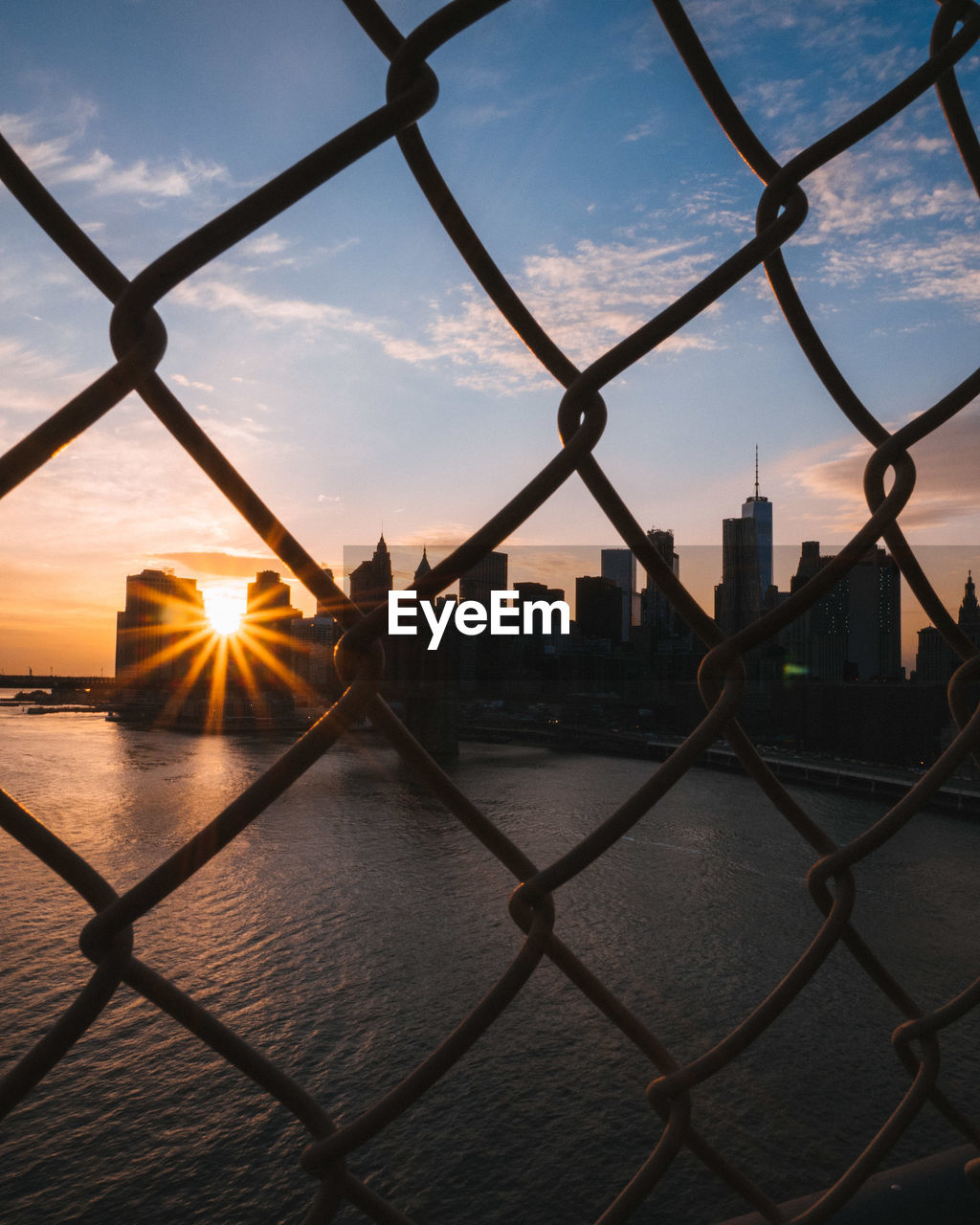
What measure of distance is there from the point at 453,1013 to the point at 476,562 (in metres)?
17.5

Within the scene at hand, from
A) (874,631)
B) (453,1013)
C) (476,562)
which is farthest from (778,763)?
(476,562)

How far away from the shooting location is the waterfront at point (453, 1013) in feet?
41.4

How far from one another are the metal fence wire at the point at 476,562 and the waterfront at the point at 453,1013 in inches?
549

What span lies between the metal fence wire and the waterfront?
1394cm

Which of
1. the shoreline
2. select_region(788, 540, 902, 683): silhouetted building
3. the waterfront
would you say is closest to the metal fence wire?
the waterfront

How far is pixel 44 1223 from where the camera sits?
11922 millimetres

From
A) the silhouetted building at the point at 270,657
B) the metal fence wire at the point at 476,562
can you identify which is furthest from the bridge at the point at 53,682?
the metal fence wire at the point at 476,562

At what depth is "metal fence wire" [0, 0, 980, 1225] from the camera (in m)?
0.40

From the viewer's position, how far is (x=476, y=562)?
1.58ft

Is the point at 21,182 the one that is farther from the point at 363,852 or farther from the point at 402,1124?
the point at 363,852

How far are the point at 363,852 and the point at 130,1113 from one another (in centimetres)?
1339

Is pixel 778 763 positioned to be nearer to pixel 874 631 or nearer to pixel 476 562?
pixel 874 631

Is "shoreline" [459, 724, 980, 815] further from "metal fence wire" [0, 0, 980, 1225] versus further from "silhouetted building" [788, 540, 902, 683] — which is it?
"metal fence wire" [0, 0, 980, 1225]

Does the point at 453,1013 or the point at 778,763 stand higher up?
the point at 778,763
